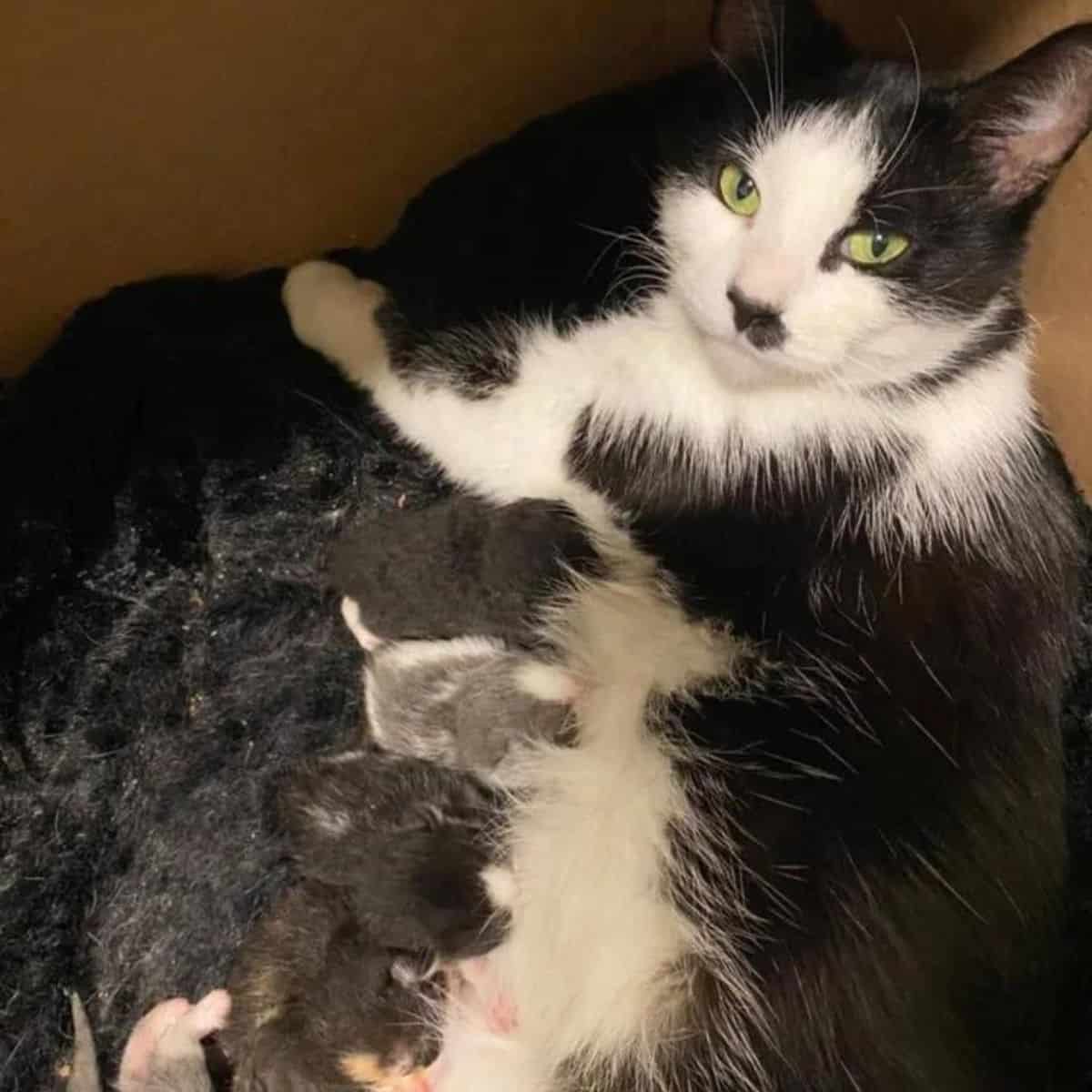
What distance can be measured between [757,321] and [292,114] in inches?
23.6

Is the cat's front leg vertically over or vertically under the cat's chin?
under

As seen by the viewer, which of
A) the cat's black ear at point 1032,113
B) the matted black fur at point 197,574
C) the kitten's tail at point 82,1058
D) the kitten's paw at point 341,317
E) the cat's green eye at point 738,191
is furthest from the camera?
the kitten's paw at point 341,317

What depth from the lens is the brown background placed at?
4.10 feet

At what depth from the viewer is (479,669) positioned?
123cm

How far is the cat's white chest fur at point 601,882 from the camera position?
1.07 metres

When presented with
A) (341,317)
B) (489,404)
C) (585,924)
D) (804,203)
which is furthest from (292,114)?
(585,924)

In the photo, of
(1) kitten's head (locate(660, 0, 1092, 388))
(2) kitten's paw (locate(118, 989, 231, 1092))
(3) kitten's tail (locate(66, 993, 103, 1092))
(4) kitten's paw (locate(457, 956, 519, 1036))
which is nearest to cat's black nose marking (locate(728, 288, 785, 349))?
(1) kitten's head (locate(660, 0, 1092, 388))

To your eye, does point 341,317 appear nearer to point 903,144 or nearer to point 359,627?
point 359,627

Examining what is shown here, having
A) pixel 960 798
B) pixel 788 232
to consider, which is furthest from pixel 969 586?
pixel 788 232

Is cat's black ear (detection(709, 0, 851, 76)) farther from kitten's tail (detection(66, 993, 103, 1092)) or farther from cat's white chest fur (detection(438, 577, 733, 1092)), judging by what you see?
kitten's tail (detection(66, 993, 103, 1092))

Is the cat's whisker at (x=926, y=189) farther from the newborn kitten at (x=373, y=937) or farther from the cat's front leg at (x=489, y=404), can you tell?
the newborn kitten at (x=373, y=937)

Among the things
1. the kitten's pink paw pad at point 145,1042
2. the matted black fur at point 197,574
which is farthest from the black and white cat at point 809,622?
the kitten's pink paw pad at point 145,1042

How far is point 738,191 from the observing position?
1103 millimetres

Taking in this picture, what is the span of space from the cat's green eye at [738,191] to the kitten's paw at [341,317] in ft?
1.45
